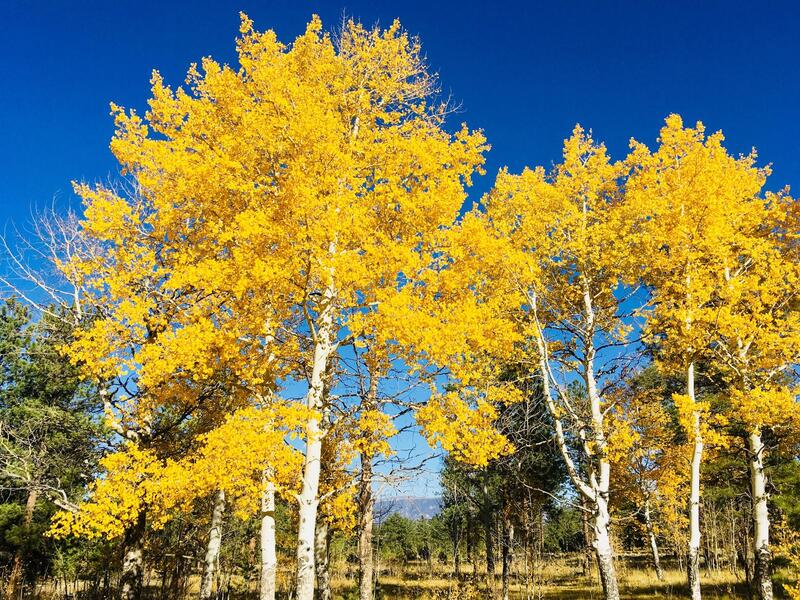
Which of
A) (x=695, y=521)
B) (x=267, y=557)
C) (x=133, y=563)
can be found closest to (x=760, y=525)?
(x=695, y=521)

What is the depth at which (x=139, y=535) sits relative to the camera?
8250mm

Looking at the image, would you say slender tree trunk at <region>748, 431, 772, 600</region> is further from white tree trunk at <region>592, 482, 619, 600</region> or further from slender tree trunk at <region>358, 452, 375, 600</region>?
slender tree trunk at <region>358, 452, 375, 600</region>

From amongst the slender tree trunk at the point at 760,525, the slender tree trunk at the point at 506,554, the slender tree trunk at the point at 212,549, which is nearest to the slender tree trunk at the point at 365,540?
the slender tree trunk at the point at 212,549

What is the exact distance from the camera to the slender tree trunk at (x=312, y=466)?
579 centimetres

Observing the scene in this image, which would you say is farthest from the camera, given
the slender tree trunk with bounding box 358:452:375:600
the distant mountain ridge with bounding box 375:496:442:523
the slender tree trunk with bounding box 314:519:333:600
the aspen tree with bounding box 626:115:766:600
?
the slender tree trunk with bounding box 314:519:333:600

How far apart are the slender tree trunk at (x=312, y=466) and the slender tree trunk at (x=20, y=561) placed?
12042 mm

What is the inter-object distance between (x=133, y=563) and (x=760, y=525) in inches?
489

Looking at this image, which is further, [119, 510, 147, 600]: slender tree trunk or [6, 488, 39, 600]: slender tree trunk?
[6, 488, 39, 600]: slender tree trunk

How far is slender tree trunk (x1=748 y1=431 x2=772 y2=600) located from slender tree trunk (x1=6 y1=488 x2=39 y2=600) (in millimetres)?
18221

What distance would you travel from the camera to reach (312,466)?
20.9 feet

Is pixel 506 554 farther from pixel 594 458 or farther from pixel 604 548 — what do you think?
pixel 594 458

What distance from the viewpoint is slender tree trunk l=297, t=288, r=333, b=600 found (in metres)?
5.79

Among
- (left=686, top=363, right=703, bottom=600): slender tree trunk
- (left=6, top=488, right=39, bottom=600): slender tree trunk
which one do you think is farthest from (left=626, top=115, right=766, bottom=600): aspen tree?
(left=6, top=488, right=39, bottom=600): slender tree trunk

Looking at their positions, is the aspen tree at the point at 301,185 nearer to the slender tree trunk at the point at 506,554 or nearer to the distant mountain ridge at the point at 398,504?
the distant mountain ridge at the point at 398,504
